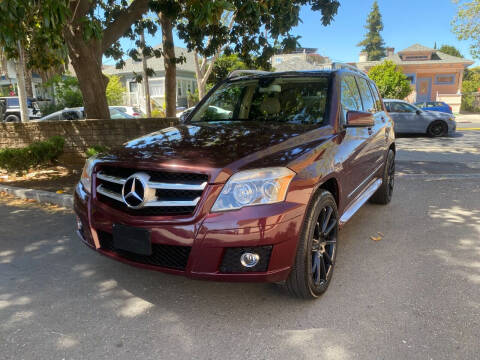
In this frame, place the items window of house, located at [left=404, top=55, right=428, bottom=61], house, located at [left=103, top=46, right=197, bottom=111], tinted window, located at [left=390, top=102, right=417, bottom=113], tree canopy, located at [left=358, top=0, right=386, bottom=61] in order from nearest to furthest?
tinted window, located at [left=390, top=102, right=417, bottom=113] < house, located at [left=103, top=46, right=197, bottom=111] < window of house, located at [left=404, top=55, right=428, bottom=61] < tree canopy, located at [left=358, top=0, right=386, bottom=61]

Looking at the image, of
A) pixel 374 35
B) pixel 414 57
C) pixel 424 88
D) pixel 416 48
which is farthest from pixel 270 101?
pixel 374 35

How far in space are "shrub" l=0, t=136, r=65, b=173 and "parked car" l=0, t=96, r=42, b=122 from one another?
13452mm

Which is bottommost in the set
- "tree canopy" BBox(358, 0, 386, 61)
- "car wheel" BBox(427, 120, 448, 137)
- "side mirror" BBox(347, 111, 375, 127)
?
"car wheel" BBox(427, 120, 448, 137)

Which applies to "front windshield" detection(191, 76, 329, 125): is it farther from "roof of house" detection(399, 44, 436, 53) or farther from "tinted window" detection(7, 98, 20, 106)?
"roof of house" detection(399, 44, 436, 53)

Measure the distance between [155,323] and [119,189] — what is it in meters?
0.98

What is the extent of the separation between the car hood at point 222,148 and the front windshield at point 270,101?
0.27 metres

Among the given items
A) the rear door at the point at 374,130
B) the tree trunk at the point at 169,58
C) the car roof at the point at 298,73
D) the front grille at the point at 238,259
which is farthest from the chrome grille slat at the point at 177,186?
the tree trunk at the point at 169,58

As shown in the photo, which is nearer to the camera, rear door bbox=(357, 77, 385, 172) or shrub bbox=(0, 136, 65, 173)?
rear door bbox=(357, 77, 385, 172)

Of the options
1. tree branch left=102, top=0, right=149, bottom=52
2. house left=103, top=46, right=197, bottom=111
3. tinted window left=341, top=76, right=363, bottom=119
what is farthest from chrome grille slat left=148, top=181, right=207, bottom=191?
house left=103, top=46, right=197, bottom=111

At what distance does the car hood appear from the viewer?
252cm

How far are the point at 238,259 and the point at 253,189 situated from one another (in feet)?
1.50

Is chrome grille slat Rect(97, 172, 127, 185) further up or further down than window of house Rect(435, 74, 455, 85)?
further down

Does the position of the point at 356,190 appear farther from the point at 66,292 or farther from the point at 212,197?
the point at 66,292

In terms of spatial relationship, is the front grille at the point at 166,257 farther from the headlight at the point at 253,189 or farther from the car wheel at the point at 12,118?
the car wheel at the point at 12,118
